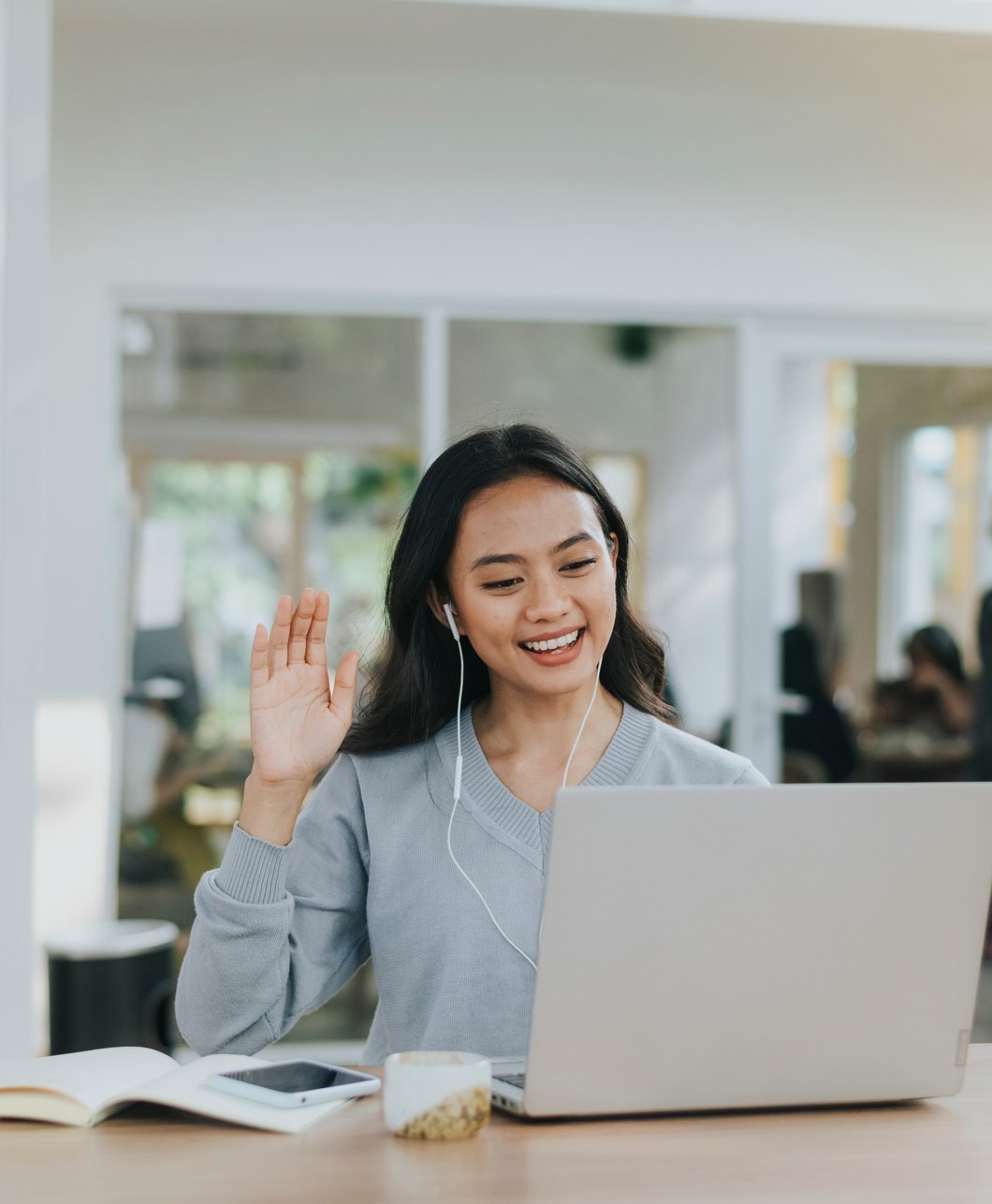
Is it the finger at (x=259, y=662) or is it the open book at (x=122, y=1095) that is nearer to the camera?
the open book at (x=122, y=1095)

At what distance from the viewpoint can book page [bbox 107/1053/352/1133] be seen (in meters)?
1.32

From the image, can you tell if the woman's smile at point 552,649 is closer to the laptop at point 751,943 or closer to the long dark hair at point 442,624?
the long dark hair at point 442,624

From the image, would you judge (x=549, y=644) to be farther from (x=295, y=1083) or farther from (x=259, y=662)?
(x=295, y=1083)

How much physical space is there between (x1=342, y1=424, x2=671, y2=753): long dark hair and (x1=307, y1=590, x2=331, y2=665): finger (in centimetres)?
24

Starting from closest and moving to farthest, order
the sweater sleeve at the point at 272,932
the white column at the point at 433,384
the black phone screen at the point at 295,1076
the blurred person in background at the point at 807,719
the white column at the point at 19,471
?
the black phone screen at the point at 295,1076 → the sweater sleeve at the point at 272,932 → the white column at the point at 19,471 → the white column at the point at 433,384 → the blurred person in background at the point at 807,719

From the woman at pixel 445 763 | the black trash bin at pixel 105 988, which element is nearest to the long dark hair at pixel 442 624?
the woman at pixel 445 763

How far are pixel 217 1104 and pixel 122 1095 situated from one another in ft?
0.30

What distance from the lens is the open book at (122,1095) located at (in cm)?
133

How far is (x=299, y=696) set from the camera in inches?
69.1

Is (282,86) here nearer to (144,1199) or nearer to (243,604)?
(243,604)

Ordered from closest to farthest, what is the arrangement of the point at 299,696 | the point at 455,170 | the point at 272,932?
the point at 272,932, the point at 299,696, the point at 455,170

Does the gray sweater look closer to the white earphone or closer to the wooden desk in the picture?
the white earphone

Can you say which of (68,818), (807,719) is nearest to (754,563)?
(807,719)

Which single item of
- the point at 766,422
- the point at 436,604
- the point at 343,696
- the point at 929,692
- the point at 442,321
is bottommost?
the point at 929,692
